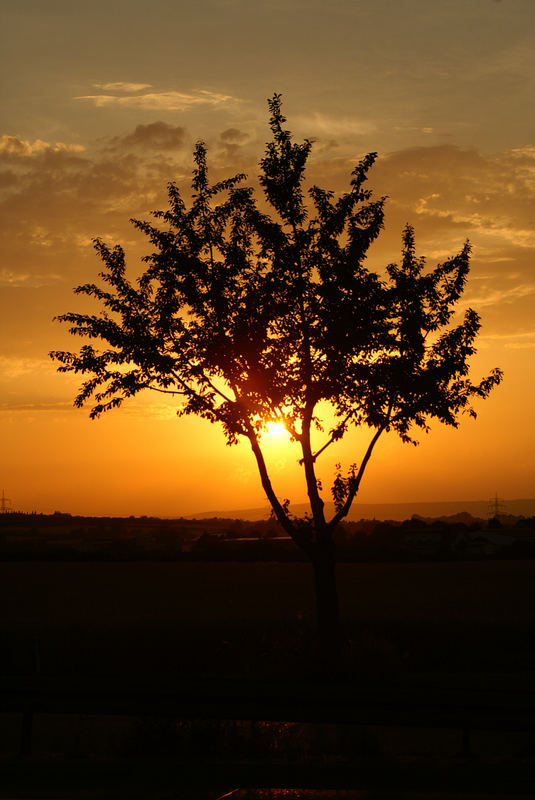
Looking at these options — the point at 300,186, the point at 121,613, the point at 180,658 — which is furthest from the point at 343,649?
the point at 121,613

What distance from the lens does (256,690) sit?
10625 mm

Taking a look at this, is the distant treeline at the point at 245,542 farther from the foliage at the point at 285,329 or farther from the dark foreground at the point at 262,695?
the foliage at the point at 285,329

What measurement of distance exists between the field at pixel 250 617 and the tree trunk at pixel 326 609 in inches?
31.2

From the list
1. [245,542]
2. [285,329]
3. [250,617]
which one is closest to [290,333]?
[285,329]

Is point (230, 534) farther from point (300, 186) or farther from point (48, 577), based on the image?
point (300, 186)

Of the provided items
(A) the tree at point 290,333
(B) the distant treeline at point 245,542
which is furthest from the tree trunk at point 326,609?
(B) the distant treeline at point 245,542

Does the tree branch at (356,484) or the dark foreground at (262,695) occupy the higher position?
the tree branch at (356,484)

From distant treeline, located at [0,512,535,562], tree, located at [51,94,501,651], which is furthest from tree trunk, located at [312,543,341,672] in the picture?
distant treeline, located at [0,512,535,562]

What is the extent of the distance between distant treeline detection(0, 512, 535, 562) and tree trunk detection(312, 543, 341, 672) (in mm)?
41121

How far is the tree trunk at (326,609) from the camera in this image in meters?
20.9

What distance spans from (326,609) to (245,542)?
56.1m

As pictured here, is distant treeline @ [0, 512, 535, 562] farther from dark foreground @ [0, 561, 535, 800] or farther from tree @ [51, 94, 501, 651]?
tree @ [51, 94, 501, 651]

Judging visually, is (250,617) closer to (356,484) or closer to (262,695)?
(356,484)

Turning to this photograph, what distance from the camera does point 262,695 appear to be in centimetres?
1052
